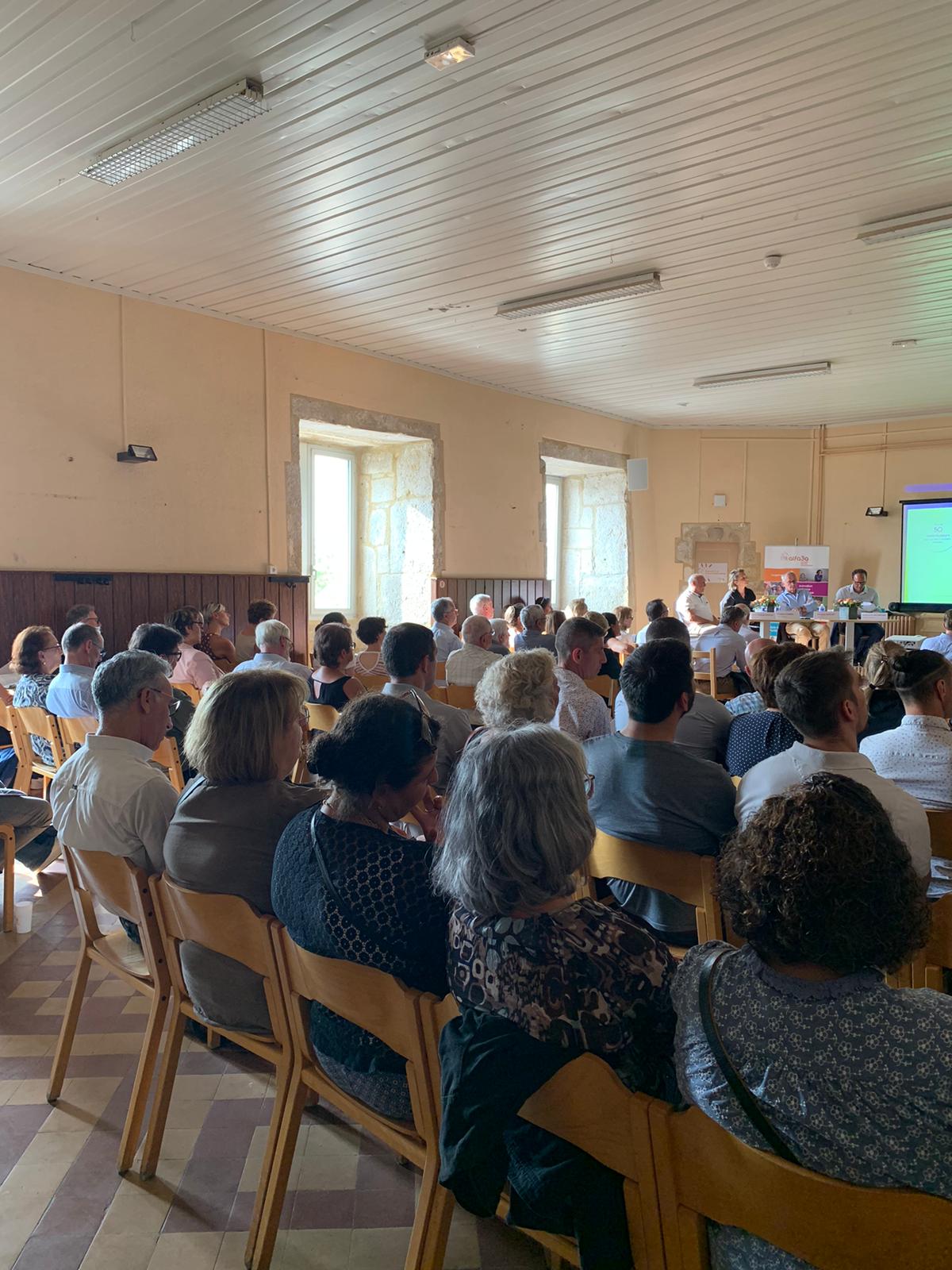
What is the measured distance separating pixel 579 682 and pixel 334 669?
1.37 meters

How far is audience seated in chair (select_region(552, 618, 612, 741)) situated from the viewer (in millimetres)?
3637

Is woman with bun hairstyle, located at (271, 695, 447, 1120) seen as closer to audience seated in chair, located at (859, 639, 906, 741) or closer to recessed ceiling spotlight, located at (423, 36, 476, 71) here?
audience seated in chair, located at (859, 639, 906, 741)

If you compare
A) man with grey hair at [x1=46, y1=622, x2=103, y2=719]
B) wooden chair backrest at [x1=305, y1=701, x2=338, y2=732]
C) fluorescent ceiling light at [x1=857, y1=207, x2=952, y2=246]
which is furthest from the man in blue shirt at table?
man with grey hair at [x1=46, y1=622, x2=103, y2=719]

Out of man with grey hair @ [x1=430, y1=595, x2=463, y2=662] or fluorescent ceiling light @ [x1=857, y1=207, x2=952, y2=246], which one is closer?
fluorescent ceiling light @ [x1=857, y1=207, x2=952, y2=246]

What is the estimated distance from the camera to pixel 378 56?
3838 mm

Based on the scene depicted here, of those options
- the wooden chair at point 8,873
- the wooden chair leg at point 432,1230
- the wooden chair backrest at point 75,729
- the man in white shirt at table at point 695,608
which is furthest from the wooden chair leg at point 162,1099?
the man in white shirt at table at point 695,608

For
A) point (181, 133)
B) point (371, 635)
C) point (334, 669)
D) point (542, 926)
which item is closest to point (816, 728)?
point (542, 926)

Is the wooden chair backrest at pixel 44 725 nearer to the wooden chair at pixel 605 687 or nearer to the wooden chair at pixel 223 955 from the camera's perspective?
the wooden chair at pixel 223 955

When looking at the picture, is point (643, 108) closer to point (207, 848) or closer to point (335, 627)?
point (335, 627)

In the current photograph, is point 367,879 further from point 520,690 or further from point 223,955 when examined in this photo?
point 520,690

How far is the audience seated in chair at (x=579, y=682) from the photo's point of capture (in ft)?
11.9

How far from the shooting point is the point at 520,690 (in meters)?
3.09

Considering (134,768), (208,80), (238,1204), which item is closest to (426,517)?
(208,80)

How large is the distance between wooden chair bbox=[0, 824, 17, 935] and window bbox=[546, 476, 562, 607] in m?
10.0
